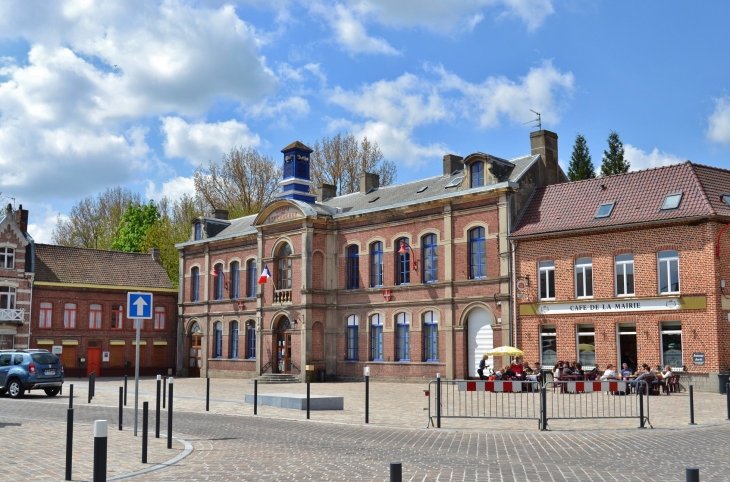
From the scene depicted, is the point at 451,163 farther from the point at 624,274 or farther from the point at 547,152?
the point at 624,274

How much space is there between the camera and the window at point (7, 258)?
1724 inches

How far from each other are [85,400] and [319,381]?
50.9ft

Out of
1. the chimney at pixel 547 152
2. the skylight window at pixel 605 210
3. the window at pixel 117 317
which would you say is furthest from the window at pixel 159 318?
the skylight window at pixel 605 210

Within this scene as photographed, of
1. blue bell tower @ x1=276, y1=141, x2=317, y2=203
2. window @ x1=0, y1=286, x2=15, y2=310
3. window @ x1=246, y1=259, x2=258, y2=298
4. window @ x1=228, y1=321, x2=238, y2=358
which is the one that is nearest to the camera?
blue bell tower @ x1=276, y1=141, x2=317, y2=203

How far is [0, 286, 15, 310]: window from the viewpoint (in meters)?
43.3

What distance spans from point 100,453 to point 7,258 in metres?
40.8

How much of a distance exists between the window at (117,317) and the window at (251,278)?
32.0ft

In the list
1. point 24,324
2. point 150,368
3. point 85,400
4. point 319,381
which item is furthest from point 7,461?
point 150,368

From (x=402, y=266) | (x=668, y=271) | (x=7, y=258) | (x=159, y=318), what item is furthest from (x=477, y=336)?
(x=7, y=258)

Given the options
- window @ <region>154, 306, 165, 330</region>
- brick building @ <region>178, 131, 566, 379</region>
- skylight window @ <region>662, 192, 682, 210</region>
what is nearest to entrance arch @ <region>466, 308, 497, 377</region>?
brick building @ <region>178, 131, 566, 379</region>

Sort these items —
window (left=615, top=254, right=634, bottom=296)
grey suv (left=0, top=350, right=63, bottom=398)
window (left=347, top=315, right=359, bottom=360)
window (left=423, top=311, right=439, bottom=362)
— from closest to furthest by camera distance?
grey suv (left=0, top=350, right=63, bottom=398) → window (left=615, top=254, right=634, bottom=296) → window (left=423, top=311, right=439, bottom=362) → window (left=347, top=315, right=359, bottom=360)

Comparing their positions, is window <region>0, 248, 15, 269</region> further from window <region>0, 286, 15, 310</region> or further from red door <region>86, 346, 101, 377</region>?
red door <region>86, 346, 101, 377</region>

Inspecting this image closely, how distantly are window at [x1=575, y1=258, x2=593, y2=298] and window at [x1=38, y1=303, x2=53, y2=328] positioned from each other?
30.2m

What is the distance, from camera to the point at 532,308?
1231 inches
